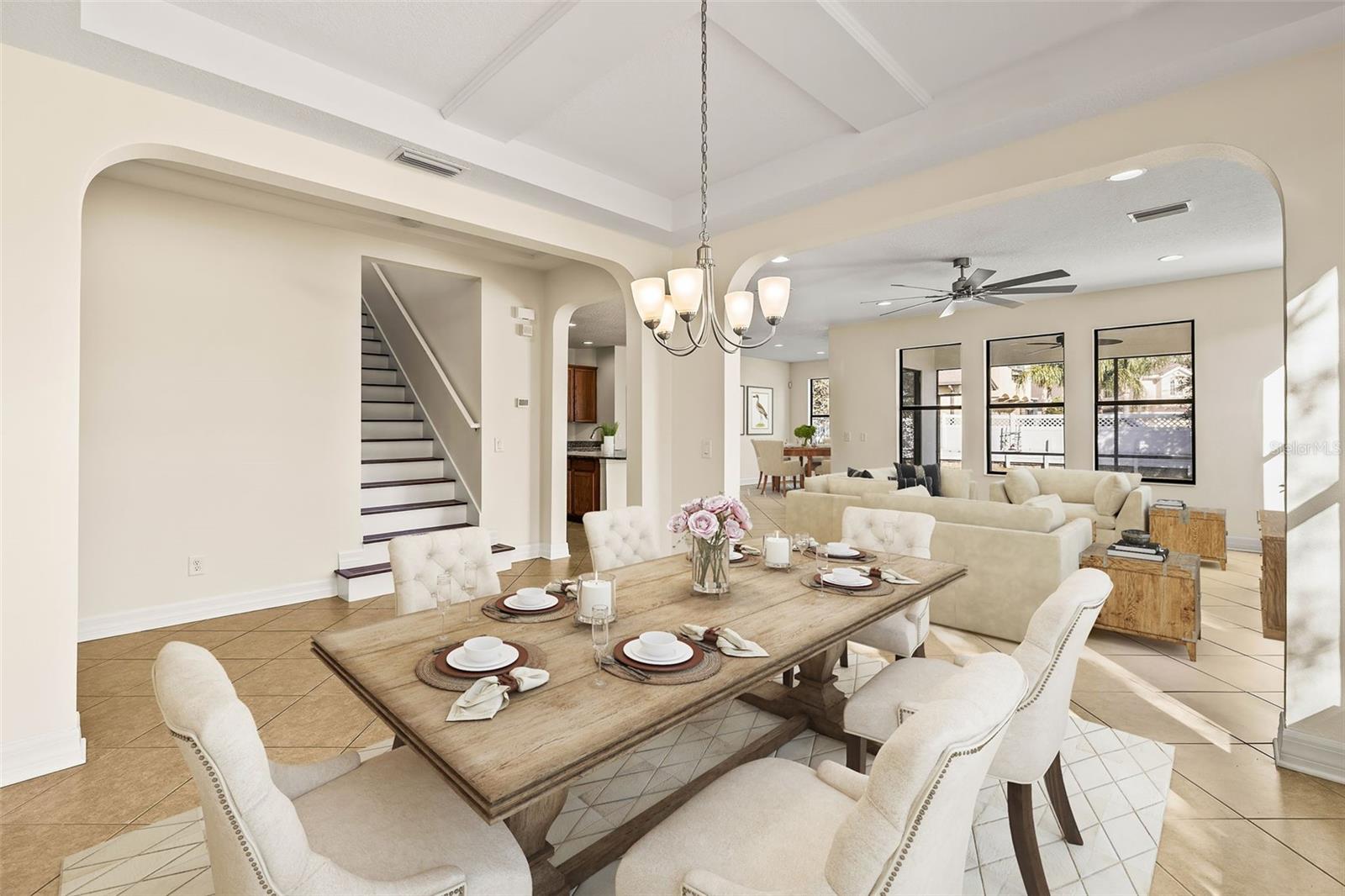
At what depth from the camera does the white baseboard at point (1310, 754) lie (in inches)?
88.0

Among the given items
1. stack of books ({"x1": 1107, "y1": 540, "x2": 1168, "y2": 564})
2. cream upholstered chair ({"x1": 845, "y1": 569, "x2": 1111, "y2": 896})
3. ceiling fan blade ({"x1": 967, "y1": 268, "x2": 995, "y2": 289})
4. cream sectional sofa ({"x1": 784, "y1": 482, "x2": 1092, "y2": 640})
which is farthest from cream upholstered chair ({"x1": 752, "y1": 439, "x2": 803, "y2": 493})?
cream upholstered chair ({"x1": 845, "y1": 569, "x2": 1111, "y2": 896})

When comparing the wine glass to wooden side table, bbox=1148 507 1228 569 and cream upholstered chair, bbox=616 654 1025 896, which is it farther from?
wooden side table, bbox=1148 507 1228 569

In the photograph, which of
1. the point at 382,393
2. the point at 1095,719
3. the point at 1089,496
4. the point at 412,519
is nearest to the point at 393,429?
the point at 382,393

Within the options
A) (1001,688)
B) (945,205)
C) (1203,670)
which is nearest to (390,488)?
(945,205)

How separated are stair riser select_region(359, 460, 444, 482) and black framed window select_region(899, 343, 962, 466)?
6059 mm

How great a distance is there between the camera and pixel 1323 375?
226 cm

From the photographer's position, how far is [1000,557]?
3.64 metres

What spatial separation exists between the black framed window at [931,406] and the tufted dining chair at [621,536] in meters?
6.40

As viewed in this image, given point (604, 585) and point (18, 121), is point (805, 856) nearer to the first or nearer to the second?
point (604, 585)

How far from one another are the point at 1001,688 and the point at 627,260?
12.5 feet

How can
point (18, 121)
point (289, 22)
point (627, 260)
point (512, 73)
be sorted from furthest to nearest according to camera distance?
1. point (627, 260)
2. point (512, 73)
3. point (289, 22)
4. point (18, 121)

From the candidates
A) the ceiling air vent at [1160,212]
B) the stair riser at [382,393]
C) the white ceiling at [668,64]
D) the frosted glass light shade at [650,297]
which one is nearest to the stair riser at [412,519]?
the stair riser at [382,393]

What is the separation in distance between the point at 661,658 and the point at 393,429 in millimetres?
5419

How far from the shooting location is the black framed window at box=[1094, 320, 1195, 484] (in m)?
6.48
